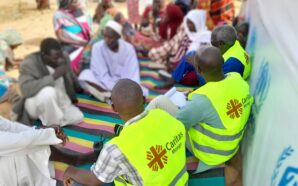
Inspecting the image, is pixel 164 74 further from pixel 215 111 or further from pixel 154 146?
pixel 154 146

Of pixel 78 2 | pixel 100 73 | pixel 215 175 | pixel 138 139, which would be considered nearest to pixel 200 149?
pixel 215 175

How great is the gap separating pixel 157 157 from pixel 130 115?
30 cm

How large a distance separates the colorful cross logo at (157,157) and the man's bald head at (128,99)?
0.25 meters

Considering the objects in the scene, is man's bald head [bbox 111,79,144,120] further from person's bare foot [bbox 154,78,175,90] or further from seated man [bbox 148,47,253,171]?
person's bare foot [bbox 154,78,175,90]

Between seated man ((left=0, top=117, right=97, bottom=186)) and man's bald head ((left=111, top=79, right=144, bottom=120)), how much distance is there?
2.71 feet

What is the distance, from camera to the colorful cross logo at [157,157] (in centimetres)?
190

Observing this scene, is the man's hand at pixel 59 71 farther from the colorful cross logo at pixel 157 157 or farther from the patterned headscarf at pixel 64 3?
the colorful cross logo at pixel 157 157

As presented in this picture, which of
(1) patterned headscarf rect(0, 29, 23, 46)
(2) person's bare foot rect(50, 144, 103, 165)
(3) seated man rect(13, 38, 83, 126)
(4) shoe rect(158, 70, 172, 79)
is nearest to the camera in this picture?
(2) person's bare foot rect(50, 144, 103, 165)

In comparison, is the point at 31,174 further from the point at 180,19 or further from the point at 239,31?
the point at 180,19

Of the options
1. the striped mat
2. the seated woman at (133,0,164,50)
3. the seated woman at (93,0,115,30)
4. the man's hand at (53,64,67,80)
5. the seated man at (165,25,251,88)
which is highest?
the seated man at (165,25,251,88)

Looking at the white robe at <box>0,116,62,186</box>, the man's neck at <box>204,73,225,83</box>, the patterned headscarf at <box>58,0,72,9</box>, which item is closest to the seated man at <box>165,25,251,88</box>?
the man's neck at <box>204,73,225,83</box>

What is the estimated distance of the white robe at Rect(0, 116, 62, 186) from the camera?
2416mm

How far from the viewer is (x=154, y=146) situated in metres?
1.92

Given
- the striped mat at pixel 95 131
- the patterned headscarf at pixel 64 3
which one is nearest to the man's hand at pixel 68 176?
the striped mat at pixel 95 131
